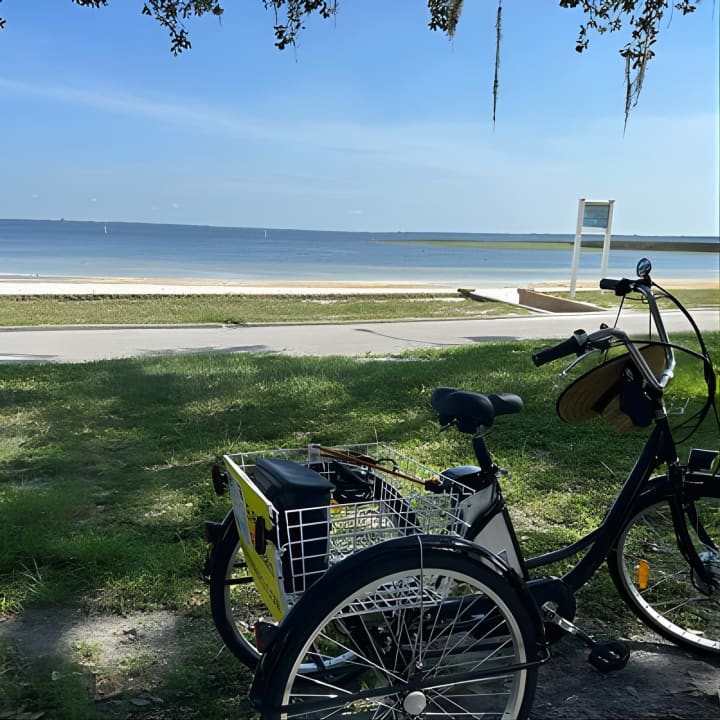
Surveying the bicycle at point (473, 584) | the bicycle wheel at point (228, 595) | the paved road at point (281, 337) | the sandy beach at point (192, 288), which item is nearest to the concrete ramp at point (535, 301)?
the sandy beach at point (192, 288)

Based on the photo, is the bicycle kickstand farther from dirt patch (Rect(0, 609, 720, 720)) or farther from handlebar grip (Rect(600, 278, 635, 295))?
handlebar grip (Rect(600, 278, 635, 295))

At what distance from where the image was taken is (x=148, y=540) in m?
3.67

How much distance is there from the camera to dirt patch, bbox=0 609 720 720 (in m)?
2.43

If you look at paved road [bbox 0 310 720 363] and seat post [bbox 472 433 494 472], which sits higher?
seat post [bbox 472 433 494 472]

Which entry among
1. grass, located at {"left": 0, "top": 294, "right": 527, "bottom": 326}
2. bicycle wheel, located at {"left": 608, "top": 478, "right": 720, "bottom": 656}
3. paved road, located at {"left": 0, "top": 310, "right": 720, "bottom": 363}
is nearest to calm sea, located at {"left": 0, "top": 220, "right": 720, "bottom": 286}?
grass, located at {"left": 0, "top": 294, "right": 527, "bottom": 326}

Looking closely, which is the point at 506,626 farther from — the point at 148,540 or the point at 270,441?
the point at 270,441

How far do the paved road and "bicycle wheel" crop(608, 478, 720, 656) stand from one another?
692cm

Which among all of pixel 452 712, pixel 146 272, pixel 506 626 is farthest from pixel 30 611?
pixel 146 272

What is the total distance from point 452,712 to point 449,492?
65cm

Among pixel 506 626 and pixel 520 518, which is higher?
pixel 506 626

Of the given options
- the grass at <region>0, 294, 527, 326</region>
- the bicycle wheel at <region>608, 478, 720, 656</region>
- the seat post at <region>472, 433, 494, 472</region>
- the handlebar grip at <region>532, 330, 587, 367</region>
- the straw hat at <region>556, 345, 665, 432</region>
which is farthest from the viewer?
the grass at <region>0, 294, 527, 326</region>

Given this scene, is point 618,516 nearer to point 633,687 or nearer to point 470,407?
point 633,687

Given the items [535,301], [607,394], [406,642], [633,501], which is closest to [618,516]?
[633,501]

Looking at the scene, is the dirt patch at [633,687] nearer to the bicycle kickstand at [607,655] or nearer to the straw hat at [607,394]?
the bicycle kickstand at [607,655]
